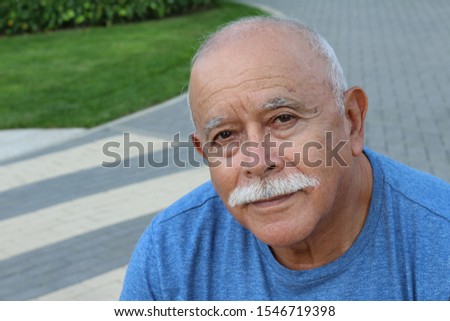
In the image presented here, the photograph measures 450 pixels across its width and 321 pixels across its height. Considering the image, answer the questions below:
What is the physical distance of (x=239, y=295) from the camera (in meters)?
1.89

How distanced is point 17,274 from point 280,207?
3628mm

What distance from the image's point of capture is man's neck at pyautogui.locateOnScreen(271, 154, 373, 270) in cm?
185

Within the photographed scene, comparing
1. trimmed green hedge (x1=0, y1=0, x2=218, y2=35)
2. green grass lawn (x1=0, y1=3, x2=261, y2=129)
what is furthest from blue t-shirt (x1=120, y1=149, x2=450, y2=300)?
trimmed green hedge (x1=0, y1=0, x2=218, y2=35)

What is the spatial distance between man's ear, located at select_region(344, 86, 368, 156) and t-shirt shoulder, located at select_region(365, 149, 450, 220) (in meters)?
0.10

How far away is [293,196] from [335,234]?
18cm

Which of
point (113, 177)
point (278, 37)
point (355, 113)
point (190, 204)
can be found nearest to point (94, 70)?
point (113, 177)

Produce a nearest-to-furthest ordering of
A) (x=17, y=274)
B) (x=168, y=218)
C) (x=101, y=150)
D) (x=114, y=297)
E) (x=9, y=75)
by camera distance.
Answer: (x=168, y=218) < (x=114, y=297) < (x=17, y=274) < (x=101, y=150) < (x=9, y=75)

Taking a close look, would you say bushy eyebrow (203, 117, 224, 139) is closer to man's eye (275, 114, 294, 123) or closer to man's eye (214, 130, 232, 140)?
man's eye (214, 130, 232, 140)

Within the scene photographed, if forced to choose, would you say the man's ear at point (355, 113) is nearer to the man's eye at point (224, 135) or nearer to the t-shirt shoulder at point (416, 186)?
the t-shirt shoulder at point (416, 186)

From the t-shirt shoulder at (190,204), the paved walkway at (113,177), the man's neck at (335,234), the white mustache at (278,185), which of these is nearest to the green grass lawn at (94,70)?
the paved walkway at (113,177)

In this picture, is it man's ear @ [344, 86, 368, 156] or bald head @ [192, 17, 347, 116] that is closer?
bald head @ [192, 17, 347, 116]

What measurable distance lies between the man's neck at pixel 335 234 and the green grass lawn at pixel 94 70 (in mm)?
6408
